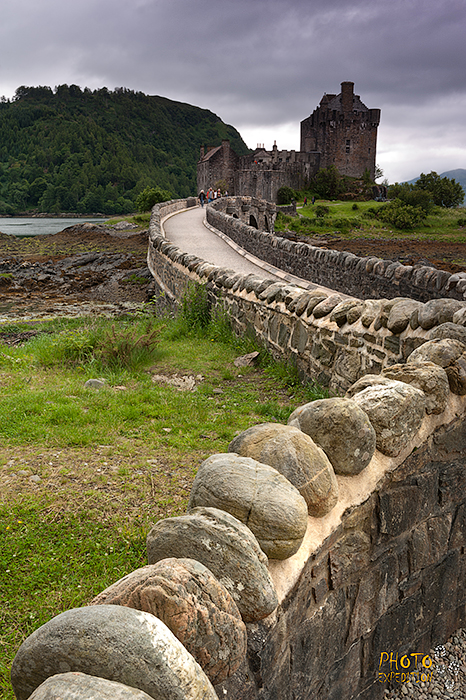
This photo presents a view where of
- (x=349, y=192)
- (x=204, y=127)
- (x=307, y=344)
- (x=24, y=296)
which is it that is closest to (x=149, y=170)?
(x=204, y=127)

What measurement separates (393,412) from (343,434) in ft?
1.40

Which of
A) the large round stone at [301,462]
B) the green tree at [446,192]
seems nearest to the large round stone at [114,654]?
the large round stone at [301,462]

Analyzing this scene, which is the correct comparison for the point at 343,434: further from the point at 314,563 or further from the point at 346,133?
the point at 346,133

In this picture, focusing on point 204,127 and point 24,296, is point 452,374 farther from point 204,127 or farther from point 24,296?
point 204,127

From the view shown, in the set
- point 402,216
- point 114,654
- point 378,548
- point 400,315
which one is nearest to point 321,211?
point 402,216

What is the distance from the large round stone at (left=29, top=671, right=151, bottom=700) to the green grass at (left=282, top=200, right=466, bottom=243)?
1300 inches

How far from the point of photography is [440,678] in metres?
3.33

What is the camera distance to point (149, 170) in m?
120

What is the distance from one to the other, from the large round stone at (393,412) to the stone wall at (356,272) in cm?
611

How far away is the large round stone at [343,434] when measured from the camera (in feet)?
8.40

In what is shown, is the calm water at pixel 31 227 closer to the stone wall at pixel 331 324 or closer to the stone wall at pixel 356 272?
the stone wall at pixel 356 272

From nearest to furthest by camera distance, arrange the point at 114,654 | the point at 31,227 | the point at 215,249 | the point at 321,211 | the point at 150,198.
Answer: the point at 114,654 < the point at 215,249 < the point at 321,211 < the point at 150,198 < the point at 31,227

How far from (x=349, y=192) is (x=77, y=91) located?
138 m

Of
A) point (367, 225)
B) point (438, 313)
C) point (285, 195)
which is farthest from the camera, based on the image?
point (285, 195)
